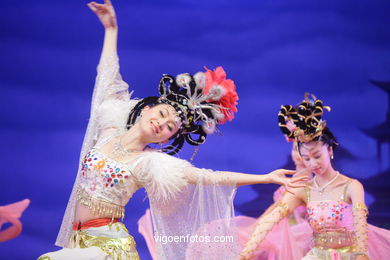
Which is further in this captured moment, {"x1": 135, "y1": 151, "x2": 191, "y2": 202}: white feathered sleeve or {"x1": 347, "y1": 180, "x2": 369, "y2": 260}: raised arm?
{"x1": 347, "y1": 180, "x2": 369, "y2": 260}: raised arm

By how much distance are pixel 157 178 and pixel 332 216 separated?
1.33 m

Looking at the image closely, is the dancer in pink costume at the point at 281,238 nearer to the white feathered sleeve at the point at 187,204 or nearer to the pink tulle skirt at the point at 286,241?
the pink tulle skirt at the point at 286,241

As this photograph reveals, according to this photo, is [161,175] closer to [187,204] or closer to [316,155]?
[187,204]

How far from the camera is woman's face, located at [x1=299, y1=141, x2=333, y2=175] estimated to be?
340cm

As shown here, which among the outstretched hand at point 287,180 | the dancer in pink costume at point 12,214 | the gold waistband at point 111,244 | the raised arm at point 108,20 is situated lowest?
the gold waistband at point 111,244

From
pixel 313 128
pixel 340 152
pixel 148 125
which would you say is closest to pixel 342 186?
pixel 313 128

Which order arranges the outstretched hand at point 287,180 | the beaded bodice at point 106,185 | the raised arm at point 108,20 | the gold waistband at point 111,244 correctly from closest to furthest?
1. the outstretched hand at point 287,180
2. the gold waistband at point 111,244
3. the beaded bodice at point 106,185
4. the raised arm at point 108,20

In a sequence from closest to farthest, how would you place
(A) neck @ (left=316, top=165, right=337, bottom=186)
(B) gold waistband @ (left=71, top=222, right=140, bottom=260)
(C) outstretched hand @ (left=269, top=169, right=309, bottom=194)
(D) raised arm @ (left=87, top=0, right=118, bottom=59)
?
(C) outstretched hand @ (left=269, top=169, right=309, bottom=194) < (B) gold waistband @ (left=71, top=222, right=140, bottom=260) < (D) raised arm @ (left=87, top=0, right=118, bottom=59) < (A) neck @ (left=316, top=165, right=337, bottom=186)

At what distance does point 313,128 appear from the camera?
11.0ft

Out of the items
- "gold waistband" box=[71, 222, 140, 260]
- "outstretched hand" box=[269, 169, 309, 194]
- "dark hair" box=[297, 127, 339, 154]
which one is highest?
"dark hair" box=[297, 127, 339, 154]

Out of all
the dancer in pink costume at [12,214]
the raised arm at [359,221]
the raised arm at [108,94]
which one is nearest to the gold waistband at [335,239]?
the raised arm at [359,221]

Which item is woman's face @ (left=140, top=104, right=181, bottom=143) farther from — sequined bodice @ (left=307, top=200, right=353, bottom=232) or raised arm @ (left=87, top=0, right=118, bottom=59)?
sequined bodice @ (left=307, top=200, right=353, bottom=232)

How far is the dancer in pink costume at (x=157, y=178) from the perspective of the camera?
247 centimetres

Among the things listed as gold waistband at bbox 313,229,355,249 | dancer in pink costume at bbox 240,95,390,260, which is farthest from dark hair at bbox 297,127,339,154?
gold waistband at bbox 313,229,355,249
